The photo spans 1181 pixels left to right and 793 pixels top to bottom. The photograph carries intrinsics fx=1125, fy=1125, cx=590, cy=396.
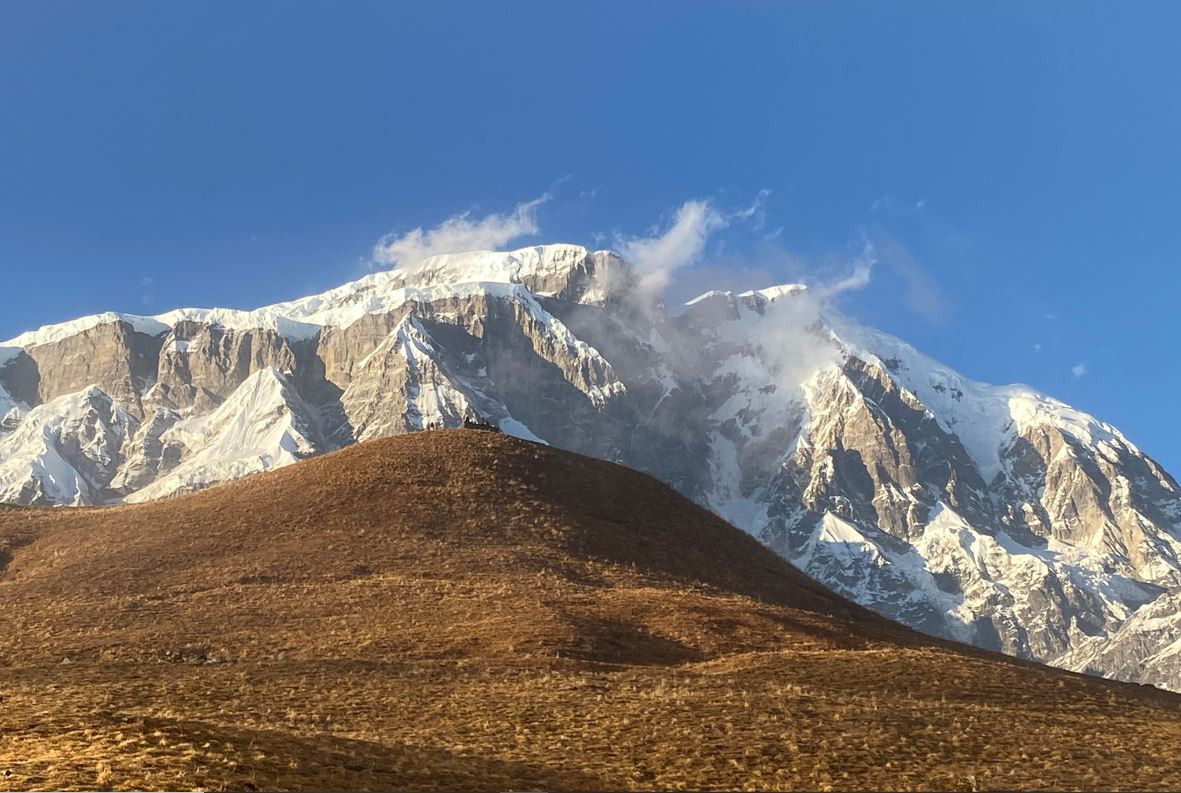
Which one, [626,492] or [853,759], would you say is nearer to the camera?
[853,759]

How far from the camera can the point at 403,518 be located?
62.6 meters

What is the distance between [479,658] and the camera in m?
39.7

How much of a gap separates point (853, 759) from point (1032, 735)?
7.62 meters

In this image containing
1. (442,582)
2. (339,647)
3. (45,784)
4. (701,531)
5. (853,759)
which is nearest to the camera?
(45,784)

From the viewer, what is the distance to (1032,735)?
3081cm

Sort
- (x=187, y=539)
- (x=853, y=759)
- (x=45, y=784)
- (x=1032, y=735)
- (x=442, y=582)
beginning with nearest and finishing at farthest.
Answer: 1. (x=45, y=784)
2. (x=853, y=759)
3. (x=1032, y=735)
4. (x=442, y=582)
5. (x=187, y=539)

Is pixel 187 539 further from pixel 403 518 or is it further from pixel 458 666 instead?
pixel 458 666

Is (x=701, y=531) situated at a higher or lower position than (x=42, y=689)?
higher

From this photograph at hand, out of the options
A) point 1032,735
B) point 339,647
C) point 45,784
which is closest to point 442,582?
point 339,647

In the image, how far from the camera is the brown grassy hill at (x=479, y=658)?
23766 millimetres

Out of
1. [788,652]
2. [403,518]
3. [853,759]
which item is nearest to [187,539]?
[403,518]

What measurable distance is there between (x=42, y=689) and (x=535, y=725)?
15.0 m

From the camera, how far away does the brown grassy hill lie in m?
23.8

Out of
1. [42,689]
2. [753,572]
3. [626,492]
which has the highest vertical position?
[626,492]
